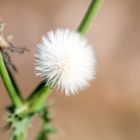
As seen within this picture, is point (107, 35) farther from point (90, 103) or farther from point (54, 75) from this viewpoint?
point (54, 75)

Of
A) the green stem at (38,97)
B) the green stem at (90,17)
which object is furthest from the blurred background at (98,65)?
the green stem at (90,17)

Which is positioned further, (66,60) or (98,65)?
(98,65)

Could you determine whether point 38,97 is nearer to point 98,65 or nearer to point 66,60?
point 66,60

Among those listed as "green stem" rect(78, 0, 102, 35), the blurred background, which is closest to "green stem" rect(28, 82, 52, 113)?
"green stem" rect(78, 0, 102, 35)

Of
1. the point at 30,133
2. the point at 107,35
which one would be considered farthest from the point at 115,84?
the point at 30,133

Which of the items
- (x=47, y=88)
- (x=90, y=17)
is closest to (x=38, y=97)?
(x=47, y=88)

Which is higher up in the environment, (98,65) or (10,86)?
(10,86)

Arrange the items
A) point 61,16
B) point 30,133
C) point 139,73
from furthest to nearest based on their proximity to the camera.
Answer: point 61,16 < point 139,73 < point 30,133
